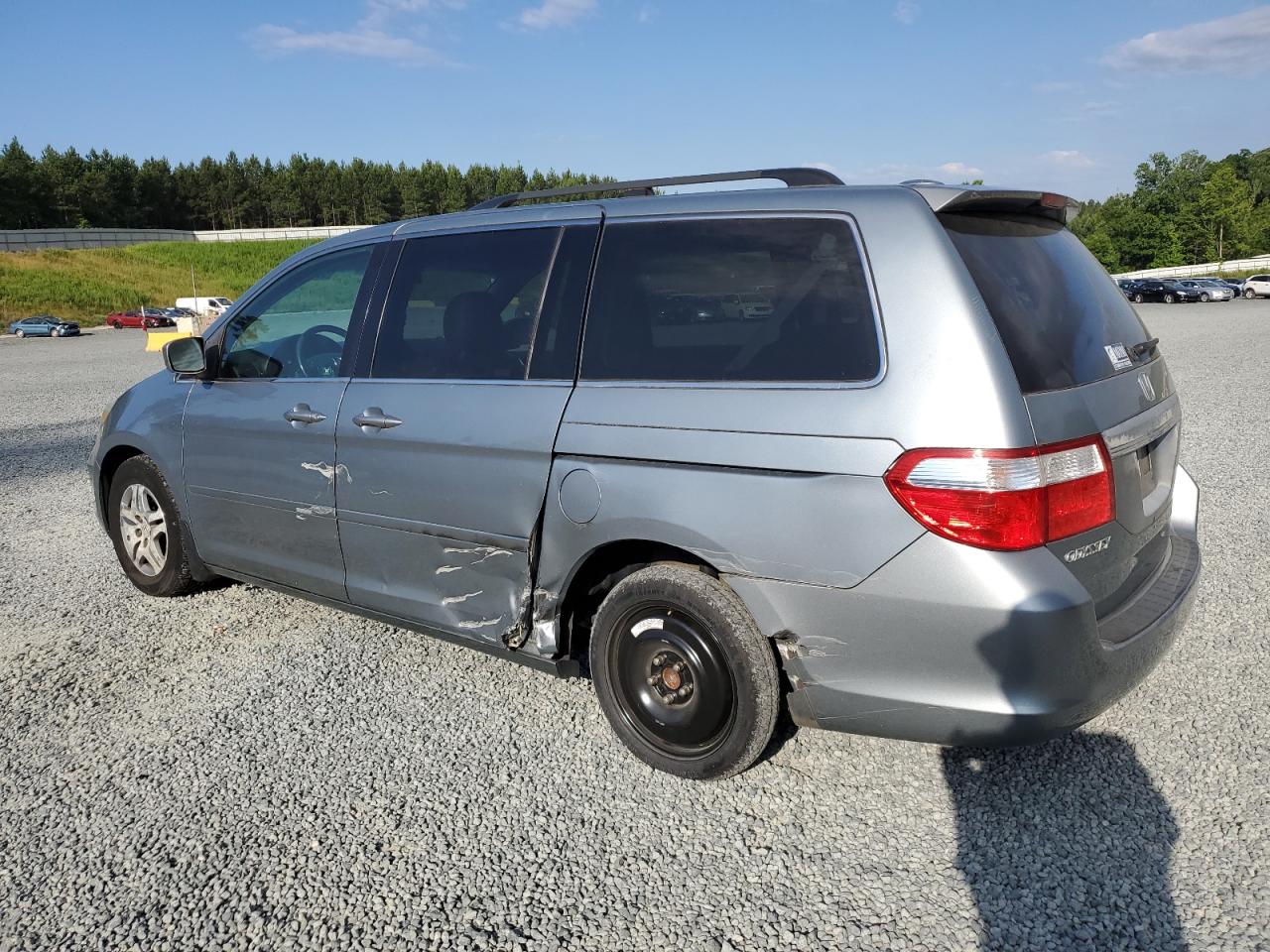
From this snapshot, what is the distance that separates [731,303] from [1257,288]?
5647cm

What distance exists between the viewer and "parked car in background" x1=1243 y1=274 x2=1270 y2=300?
4809cm

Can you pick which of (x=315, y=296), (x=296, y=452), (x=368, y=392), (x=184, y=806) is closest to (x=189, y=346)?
(x=315, y=296)

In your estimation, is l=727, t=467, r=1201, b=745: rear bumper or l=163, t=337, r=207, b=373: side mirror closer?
l=727, t=467, r=1201, b=745: rear bumper

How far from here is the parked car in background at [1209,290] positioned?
4644cm

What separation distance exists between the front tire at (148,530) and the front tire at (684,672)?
105 inches

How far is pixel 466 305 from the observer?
3.66 m

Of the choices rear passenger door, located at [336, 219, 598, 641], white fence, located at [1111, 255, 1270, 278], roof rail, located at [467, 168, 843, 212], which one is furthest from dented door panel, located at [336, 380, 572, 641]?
white fence, located at [1111, 255, 1270, 278]

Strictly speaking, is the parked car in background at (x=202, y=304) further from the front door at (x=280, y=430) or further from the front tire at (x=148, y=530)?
the front door at (x=280, y=430)

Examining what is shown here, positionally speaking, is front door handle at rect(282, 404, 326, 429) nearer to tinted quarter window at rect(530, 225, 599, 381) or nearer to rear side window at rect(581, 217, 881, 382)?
tinted quarter window at rect(530, 225, 599, 381)

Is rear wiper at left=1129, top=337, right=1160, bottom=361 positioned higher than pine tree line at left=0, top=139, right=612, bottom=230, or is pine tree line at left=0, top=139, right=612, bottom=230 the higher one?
pine tree line at left=0, top=139, right=612, bottom=230

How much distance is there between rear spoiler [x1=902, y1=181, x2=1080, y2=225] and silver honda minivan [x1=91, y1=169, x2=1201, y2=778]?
0.05 ft

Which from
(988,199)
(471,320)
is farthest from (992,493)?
(471,320)

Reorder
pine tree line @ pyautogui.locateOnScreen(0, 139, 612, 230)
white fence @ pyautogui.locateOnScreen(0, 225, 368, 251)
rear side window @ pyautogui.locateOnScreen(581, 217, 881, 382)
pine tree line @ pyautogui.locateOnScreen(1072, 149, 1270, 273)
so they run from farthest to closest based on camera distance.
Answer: pine tree line @ pyautogui.locateOnScreen(0, 139, 612, 230) < pine tree line @ pyautogui.locateOnScreen(1072, 149, 1270, 273) < white fence @ pyautogui.locateOnScreen(0, 225, 368, 251) < rear side window @ pyautogui.locateOnScreen(581, 217, 881, 382)

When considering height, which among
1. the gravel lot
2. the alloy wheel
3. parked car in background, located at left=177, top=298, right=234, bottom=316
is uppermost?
the alloy wheel
